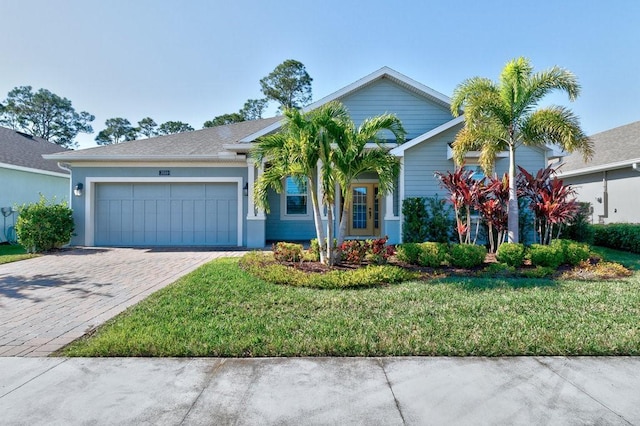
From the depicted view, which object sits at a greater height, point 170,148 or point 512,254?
point 170,148

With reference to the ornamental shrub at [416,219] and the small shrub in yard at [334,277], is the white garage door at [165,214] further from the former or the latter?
the ornamental shrub at [416,219]

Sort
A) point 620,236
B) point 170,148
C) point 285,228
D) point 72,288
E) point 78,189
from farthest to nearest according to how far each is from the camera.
Result: 1. point 285,228
2. point 170,148
3. point 78,189
4. point 620,236
5. point 72,288

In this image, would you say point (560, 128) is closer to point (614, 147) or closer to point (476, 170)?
point (476, 170)

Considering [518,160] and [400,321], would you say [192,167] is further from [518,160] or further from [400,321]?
[518,160]

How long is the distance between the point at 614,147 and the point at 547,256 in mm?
12532

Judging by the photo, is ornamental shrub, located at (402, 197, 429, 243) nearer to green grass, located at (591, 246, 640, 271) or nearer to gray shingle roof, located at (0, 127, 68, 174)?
green grass, located at (591, 246, 640, 271)

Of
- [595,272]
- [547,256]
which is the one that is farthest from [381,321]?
[595,272]

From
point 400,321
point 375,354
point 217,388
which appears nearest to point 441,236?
point 400,321

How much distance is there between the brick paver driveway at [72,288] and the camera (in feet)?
13.5

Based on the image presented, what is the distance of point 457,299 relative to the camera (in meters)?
5.23

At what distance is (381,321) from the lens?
14.2ft

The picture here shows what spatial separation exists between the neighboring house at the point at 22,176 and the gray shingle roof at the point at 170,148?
2.88 metres

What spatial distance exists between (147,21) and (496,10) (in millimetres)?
10633

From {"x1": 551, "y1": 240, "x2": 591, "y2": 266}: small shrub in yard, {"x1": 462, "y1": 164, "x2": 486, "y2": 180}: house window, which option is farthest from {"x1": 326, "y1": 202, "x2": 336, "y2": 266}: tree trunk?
{"x1": 462, "y1": 164, "x2": 486, "y2": 180}: house window
